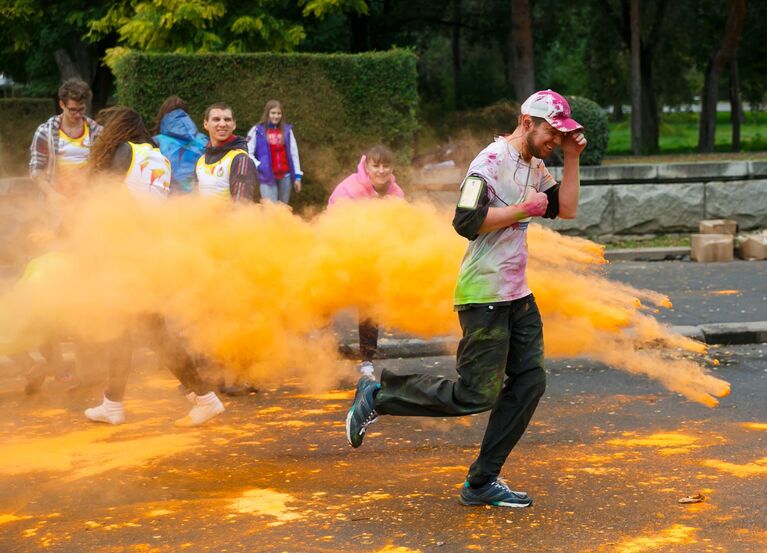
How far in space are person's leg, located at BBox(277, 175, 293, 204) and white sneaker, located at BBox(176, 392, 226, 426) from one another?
19.8ft

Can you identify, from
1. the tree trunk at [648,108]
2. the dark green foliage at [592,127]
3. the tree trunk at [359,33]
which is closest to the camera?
the dark green foliage at [592,127]

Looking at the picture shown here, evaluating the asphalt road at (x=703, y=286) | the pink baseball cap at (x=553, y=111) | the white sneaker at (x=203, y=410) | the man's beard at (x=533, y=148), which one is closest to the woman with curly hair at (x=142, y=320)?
the white sneaker at (x=203, y=410)

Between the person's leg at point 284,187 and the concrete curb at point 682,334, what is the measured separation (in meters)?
3.90

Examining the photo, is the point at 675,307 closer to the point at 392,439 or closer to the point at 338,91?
the point at 392,439

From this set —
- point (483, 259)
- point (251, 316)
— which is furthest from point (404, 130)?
point (483, 259)

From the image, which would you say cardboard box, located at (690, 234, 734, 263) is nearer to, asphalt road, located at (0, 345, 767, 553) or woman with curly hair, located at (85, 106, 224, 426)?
asphalt road, located at (0, 345, 767, 553)

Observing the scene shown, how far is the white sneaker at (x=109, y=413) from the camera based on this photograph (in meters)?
6.57

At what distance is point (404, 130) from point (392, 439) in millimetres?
8664

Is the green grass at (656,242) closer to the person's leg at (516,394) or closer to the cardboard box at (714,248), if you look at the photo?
the cardboard box at (714,248)

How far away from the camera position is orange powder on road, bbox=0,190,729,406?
6066 millimetres

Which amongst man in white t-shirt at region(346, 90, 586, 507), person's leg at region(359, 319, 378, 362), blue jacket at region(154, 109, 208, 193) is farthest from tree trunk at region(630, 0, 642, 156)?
man in white t-shirt at region(346, 90, 586, 507)

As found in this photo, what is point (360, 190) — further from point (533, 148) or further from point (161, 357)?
point (533, 148)

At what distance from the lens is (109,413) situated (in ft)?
21.6

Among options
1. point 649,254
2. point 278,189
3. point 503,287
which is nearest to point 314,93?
point 278,189
